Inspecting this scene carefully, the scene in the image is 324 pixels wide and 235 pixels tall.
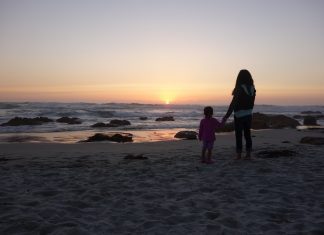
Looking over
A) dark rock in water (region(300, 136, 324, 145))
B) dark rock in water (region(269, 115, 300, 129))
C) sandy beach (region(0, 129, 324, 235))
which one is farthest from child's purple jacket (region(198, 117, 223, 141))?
dark rock in water (region(269, 115, 300, 129))

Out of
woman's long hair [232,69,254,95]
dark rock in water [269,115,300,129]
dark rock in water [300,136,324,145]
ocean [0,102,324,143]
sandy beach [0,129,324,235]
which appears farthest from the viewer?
dark rock in water [269,115,300,129]

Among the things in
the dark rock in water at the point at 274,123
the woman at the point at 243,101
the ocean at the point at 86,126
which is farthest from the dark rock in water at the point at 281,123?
the woman at the point at 243,101

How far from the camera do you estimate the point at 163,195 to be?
579 cm

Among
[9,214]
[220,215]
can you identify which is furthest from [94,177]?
[220,215]

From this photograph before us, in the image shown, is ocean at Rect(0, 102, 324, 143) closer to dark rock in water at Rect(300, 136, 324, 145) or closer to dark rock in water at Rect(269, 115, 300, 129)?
dark rock in water at Rect(269, 115, 300, 129)

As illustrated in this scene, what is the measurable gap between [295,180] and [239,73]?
3.00m

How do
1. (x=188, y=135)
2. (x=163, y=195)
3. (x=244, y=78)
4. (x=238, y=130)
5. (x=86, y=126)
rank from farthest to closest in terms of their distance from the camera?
1. (x=86, y=126)
2. (x=188, y=135)
3. (x=238, y=130)
4. (x=244, y=78)
5. (x=163, y=195)

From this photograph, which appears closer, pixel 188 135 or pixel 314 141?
pixel 314 141

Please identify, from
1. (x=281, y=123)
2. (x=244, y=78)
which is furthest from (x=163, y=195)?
(x=281, y=123)

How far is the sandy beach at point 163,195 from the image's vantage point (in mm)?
4496

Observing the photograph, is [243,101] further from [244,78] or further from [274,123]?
[274,123]

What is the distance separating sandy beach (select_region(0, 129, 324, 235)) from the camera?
4496 mm

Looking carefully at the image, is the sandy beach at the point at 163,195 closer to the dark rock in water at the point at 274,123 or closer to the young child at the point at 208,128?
the young child at the point at 208,128

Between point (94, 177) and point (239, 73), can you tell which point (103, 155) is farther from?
point (239, 73)
